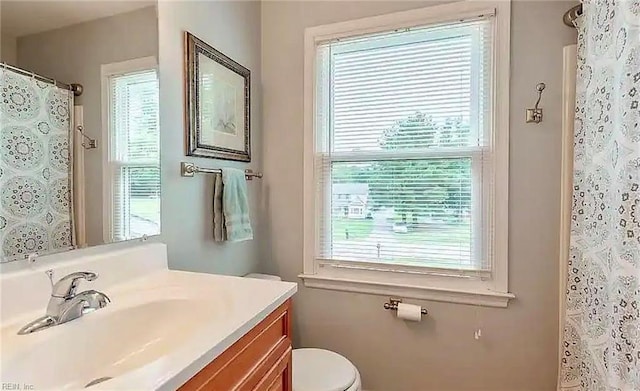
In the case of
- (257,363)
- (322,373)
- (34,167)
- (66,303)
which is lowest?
(322,373)

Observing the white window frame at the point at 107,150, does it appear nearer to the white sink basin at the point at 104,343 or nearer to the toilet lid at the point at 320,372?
the white sink basin at the point at 104,343

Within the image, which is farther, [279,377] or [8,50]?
[279,377]

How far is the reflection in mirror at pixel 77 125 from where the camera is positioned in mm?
897

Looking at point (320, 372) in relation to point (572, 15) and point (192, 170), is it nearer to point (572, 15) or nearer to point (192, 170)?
point (192, 170)

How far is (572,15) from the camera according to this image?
152cm

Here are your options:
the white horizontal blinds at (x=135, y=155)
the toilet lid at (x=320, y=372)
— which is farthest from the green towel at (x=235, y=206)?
the toilet lid at (x=320, y=372)

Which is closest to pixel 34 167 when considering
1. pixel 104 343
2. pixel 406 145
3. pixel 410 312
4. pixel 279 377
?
pixel 104 343

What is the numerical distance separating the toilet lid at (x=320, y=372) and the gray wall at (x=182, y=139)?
0.58m

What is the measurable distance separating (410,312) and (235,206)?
1021 millimetres

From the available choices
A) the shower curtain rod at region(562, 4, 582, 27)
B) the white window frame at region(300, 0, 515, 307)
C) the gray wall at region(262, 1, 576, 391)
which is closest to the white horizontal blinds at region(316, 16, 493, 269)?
the white window frame at region(300, 0, 515, 307)

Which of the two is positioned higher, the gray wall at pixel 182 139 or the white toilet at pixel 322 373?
the gray wall at pixel 182 139

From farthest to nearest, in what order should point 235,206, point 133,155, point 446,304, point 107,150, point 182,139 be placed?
1. point 446,304
2. point 235,206
3. point 182,139
4. point 133,155
5. point 107,150

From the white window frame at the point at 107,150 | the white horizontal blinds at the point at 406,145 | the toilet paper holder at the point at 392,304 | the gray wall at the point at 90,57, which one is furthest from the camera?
the toilet paper holder at the point at 392,304

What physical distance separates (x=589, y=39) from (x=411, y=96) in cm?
74
